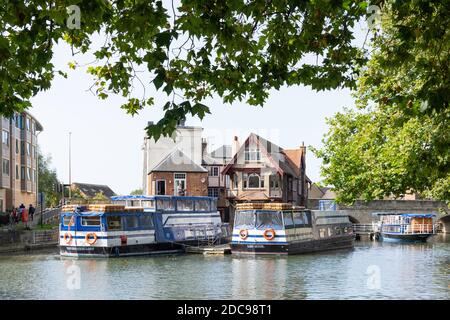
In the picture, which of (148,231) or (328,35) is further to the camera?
(148,231)

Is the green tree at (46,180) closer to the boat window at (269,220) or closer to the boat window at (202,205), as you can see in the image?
the boat window at (202,205)

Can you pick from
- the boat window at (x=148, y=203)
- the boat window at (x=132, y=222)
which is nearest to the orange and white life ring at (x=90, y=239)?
the boat window at (x=132, y=222)

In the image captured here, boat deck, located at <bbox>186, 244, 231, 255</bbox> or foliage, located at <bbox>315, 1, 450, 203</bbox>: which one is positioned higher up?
foliage, located at <bbox>315, 1, 450, 203</bbox>

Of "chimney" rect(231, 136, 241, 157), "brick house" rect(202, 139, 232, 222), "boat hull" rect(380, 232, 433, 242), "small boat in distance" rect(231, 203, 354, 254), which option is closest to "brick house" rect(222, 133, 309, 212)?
"brick house" rect(202, 139, 232, 222)

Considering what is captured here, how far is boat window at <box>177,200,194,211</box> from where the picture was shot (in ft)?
148

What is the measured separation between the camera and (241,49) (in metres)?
12.2

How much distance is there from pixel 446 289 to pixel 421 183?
6.85 m

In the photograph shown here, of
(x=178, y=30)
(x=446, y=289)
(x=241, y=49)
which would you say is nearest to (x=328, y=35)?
(x=241, y=49)

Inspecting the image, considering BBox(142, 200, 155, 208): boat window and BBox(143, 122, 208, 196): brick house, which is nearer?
BBox(142, 200, 155, 208): boat window

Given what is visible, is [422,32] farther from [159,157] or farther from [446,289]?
[159,157]

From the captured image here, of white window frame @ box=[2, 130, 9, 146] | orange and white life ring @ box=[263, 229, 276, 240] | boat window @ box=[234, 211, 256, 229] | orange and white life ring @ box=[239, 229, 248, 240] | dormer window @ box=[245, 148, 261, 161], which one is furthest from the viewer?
dormer window @ box=[245, 148, 261, 161]

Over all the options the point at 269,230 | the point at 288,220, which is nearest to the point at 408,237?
the point at 288,220

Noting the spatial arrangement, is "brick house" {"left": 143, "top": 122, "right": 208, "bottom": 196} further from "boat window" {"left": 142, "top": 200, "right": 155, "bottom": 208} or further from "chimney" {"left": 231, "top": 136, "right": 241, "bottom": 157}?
"boat window" {"left": 142, "top": 200, "right": 155, "bottom": 208}

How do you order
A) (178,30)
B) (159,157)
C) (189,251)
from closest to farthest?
(178,30) → (189,251) → (159,157)
